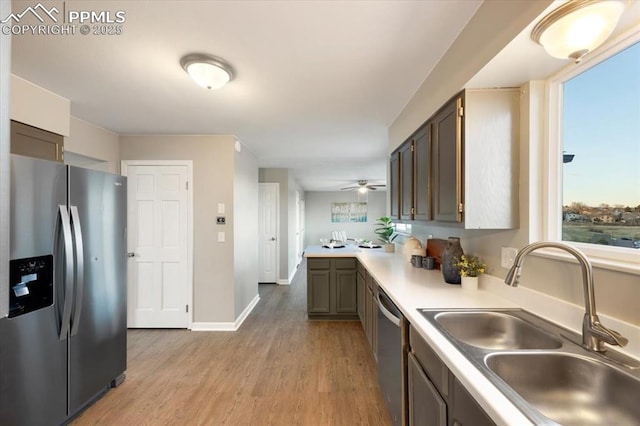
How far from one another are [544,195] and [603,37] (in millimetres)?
711

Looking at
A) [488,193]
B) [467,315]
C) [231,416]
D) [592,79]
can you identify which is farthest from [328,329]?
[592,79]

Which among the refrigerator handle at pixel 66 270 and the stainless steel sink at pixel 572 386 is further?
the refrigerator handle at pixel 66 270

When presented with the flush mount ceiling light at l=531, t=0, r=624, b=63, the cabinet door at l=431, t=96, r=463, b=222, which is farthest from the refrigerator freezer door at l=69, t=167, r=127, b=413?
the flush mount ceiling light at l=531, t=0, r=624, b=63

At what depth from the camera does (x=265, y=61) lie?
189 cm

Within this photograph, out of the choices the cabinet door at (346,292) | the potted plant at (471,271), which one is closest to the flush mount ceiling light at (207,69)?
the potted plant at (471,271)

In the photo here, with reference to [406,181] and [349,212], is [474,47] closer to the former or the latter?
[406,181]

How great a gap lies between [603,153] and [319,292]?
323 centimetres

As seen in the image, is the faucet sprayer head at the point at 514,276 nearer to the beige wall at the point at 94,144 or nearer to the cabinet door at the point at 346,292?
the cabinet door at the point at 346,292

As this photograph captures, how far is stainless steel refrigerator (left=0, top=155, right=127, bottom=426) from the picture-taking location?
159 centimetres

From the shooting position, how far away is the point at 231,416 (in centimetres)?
203

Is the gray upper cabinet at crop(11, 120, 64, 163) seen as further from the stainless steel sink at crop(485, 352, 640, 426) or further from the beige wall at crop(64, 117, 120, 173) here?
the stainless steel sink at crop(485, 352, 640, 426)

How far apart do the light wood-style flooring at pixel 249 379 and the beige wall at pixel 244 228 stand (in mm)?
606

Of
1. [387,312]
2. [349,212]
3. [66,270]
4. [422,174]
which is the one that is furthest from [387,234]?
[349,212]

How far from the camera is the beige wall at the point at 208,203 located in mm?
3586
